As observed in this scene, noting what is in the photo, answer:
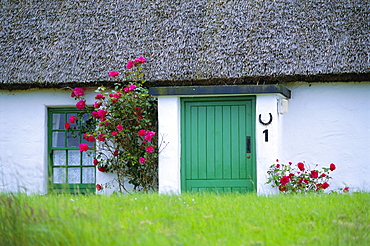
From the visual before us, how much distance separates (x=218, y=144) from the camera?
7.91 metres

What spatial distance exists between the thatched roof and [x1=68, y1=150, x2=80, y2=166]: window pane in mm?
1298

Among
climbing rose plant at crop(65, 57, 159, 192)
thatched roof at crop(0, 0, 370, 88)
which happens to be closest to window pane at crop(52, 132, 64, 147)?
climbing rose plant at crop(65, 57, 159, 192)

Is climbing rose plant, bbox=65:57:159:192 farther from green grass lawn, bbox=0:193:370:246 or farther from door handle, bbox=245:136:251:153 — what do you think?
green grass lawn, bbox=0:193:370:246

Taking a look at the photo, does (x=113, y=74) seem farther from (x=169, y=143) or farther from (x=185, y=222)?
(x=185, y=222)

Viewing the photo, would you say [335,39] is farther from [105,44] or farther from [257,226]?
[257,226]

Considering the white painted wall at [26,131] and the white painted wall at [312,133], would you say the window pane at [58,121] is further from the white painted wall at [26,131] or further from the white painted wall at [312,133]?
the white painted wall at [312,133]

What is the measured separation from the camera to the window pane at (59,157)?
9023mm

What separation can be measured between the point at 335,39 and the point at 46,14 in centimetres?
528

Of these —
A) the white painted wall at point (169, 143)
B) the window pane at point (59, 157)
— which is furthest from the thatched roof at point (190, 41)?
the window pane at point (59, 157)

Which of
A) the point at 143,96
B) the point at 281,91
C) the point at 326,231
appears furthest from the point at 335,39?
the point at 326,231

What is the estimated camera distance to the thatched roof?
8.00 meters

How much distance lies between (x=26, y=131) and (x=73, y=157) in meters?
0.93

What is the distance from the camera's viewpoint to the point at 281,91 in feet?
24.7

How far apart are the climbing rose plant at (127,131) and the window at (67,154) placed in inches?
19.8
